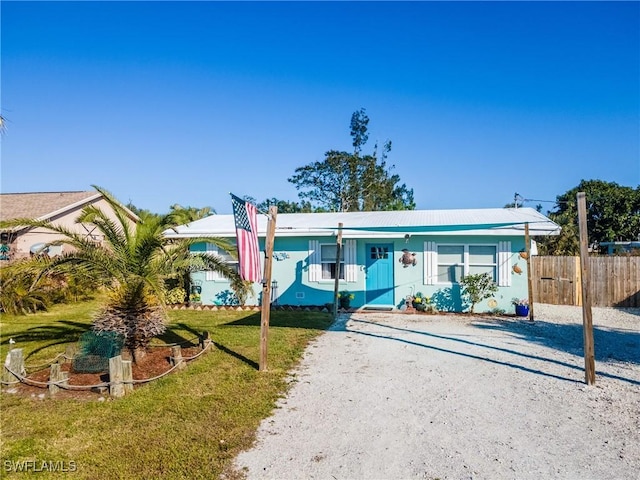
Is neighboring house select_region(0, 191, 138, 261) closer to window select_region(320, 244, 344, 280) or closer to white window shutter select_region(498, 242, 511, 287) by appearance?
window select_region(320, 244, 344, 280)

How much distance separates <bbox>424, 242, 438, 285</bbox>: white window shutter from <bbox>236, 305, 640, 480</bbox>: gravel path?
3.86 m

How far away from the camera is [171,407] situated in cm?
548

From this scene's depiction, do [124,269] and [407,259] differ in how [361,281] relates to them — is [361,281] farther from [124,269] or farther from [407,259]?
[124,269]

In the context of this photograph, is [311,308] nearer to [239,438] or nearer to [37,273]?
[37,273]

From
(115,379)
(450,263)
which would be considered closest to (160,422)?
(115,379)

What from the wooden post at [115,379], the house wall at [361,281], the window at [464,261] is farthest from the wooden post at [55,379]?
the window at [464,261]

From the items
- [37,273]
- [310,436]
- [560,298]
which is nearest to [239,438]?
[310,436]

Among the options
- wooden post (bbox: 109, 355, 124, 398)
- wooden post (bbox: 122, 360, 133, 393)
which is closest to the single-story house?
wooden post (bbox: 122, 360, 133, 393)

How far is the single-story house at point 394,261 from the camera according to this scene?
41.7 feet

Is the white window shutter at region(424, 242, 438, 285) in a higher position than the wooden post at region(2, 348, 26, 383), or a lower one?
higher

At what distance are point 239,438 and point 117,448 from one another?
1.25 metres

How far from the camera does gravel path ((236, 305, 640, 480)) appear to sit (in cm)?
407

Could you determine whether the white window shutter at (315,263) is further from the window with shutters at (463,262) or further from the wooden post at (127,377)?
the wooden post at (127,377)

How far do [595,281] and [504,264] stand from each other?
14.4ft
